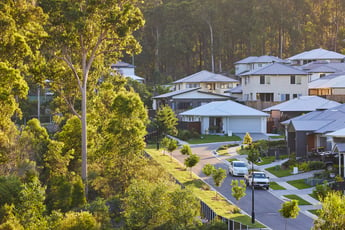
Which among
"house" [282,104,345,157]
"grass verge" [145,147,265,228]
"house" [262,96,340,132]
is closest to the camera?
"grass verge" [145,147,265,228]

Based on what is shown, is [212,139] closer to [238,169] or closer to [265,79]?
[265,79]

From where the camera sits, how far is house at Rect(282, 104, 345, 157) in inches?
1789

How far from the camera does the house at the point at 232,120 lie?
2517 inches

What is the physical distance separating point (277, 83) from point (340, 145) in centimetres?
3503

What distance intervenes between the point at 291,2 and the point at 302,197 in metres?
75.2

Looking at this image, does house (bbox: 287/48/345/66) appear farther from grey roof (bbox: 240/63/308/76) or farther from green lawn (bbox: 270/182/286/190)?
green lawn (bbox: 270/182/286/190)

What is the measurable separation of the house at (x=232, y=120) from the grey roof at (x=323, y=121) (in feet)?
44.5

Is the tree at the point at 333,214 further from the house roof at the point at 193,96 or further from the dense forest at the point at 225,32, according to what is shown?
the dense forest at the point at 225,32

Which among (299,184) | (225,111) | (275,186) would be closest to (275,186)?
(275,186)

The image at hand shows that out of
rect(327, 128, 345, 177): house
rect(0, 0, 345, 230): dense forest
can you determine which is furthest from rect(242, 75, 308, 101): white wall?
rect(327, 128, 345, 177): house

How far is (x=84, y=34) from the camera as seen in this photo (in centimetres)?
3697

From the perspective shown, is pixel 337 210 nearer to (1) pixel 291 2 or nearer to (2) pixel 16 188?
(2) pixel 16 188

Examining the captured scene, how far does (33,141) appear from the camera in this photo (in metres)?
35.9

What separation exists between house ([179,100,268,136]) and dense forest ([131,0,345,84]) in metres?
37.2
